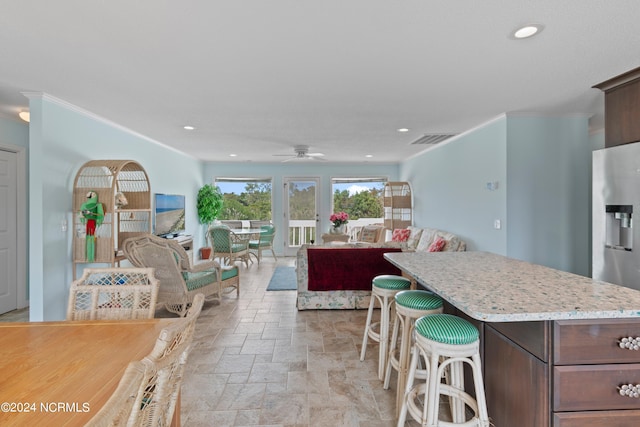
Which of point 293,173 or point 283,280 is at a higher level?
point 293,173

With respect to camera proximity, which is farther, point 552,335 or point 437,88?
point 437,88

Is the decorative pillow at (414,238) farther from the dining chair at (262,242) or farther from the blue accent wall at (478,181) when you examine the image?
the dining chair at (262,242)

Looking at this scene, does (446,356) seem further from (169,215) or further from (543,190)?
(169,215)

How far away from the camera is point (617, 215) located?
2.79m

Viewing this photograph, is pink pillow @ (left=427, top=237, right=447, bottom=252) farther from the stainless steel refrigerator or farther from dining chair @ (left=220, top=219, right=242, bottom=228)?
dining chair @ (left=220, top=219, right=242, bottom=228)

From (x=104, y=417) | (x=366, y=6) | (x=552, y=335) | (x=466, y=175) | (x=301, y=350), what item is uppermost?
(x=366, y=6)

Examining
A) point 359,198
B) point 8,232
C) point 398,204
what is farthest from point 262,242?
point 8,232

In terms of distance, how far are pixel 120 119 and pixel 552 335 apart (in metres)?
4.71

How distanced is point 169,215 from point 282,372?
4.18 m

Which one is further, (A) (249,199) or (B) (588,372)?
(A) (249,199)

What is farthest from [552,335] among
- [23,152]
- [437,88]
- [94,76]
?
[23,152]

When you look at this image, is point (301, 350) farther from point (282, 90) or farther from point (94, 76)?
point (94, 76)

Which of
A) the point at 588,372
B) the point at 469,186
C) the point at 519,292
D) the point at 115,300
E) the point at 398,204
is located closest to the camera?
the point at 588,372

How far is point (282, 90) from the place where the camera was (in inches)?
116
